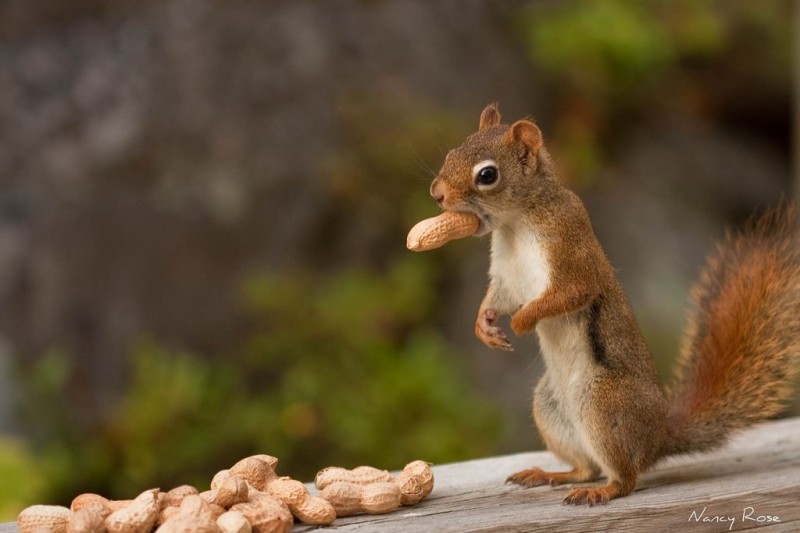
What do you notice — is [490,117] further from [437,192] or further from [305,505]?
[305,505]

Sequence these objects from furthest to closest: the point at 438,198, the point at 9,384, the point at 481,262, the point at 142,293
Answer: the point at 481,262
the point at 142,293
the point at 9,384
the point at 438,198

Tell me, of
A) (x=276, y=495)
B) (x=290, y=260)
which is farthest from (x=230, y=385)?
(x=276, y=495)

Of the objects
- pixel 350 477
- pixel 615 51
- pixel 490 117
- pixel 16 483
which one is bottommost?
pixel 350 477

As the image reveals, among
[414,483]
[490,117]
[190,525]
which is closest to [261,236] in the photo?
[490,117]

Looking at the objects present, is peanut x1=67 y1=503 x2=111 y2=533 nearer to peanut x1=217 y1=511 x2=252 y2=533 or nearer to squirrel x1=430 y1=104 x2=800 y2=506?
peanut x1=217 y1=511 x2=252 y2=533

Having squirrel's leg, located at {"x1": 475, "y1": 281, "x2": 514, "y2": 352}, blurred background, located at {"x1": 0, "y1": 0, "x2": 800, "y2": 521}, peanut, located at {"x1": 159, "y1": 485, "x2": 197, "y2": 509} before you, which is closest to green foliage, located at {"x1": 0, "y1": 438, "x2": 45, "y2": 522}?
blurred background, located at {"x1": 0, "y1": 0, "x2": 800, "y2": 521}

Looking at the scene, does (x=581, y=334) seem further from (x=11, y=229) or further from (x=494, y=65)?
(x=494, y=65)
